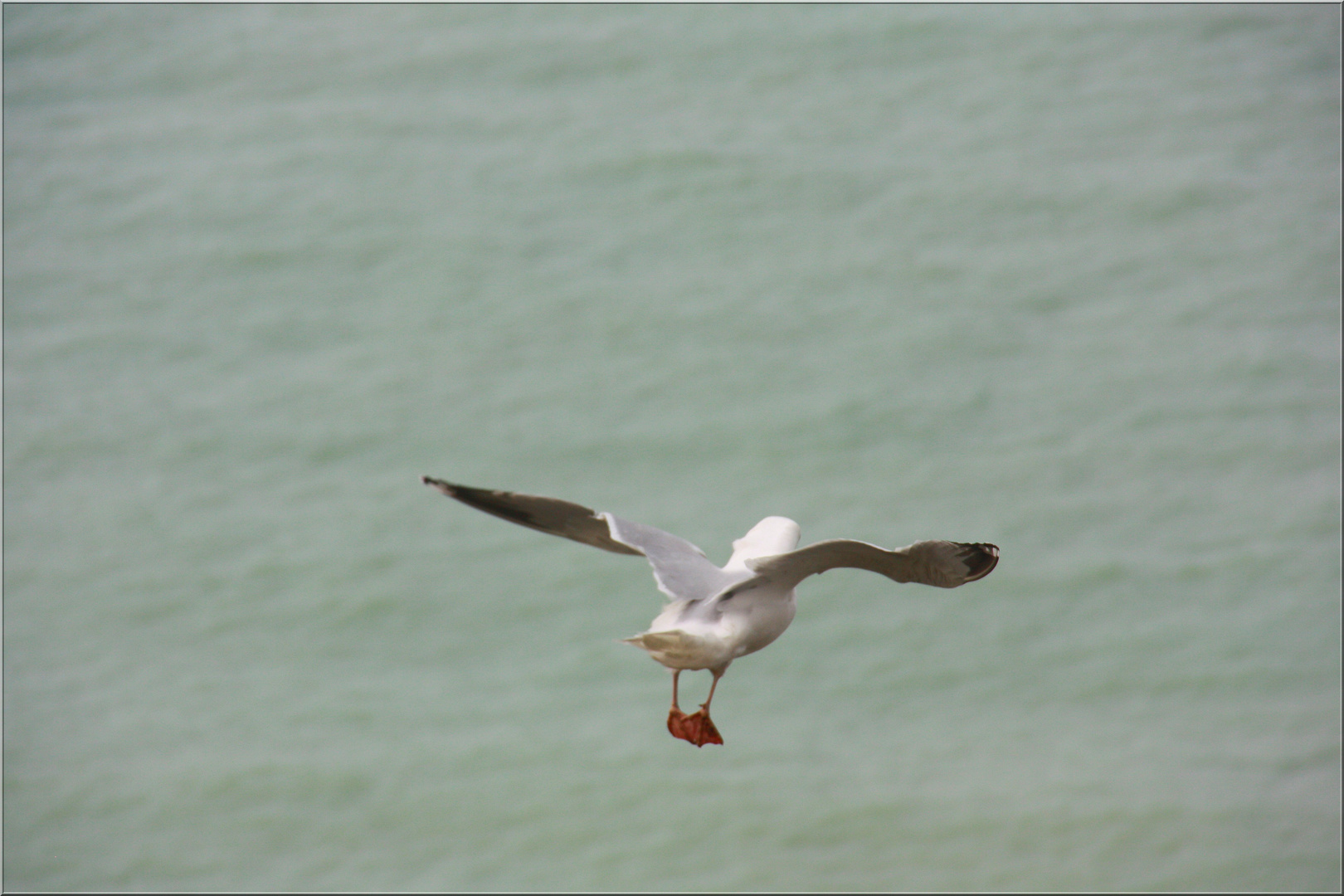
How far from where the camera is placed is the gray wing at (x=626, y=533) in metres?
2.01

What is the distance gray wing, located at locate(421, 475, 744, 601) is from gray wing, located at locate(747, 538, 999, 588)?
0.11 meters

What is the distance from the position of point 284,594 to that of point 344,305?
4.50 feet

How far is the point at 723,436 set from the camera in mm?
7023

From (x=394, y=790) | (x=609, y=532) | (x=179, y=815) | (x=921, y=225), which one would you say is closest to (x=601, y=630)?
(x=394, y=790)

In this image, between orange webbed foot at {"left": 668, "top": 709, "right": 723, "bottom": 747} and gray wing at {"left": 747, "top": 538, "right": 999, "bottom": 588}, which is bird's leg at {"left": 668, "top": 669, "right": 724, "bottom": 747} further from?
gray wing at {"left": 747, "top": 538, "right": 999, "bottom": 588}

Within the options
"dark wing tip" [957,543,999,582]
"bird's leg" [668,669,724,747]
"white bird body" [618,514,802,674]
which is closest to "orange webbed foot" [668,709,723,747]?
"bird's leg" [668,669,724,747]

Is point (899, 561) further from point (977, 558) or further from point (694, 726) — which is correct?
point (694, 726)

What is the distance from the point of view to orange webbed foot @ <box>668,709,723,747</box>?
2135 millimetres

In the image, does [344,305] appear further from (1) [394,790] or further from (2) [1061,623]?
(2) [1061,623]

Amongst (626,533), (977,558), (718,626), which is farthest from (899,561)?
(626,533)

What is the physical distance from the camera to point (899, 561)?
6.16 feet

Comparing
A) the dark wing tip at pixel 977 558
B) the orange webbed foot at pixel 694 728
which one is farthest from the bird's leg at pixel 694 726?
the dark wing tip at pixel 977 558

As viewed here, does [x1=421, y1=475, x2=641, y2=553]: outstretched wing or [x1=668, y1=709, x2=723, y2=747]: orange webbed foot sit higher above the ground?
[x1=421, y1=475, x2=641, y2=553]: outstretched wing

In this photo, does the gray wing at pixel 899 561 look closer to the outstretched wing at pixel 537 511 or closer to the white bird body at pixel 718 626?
the white bird body at pixel 718 626
